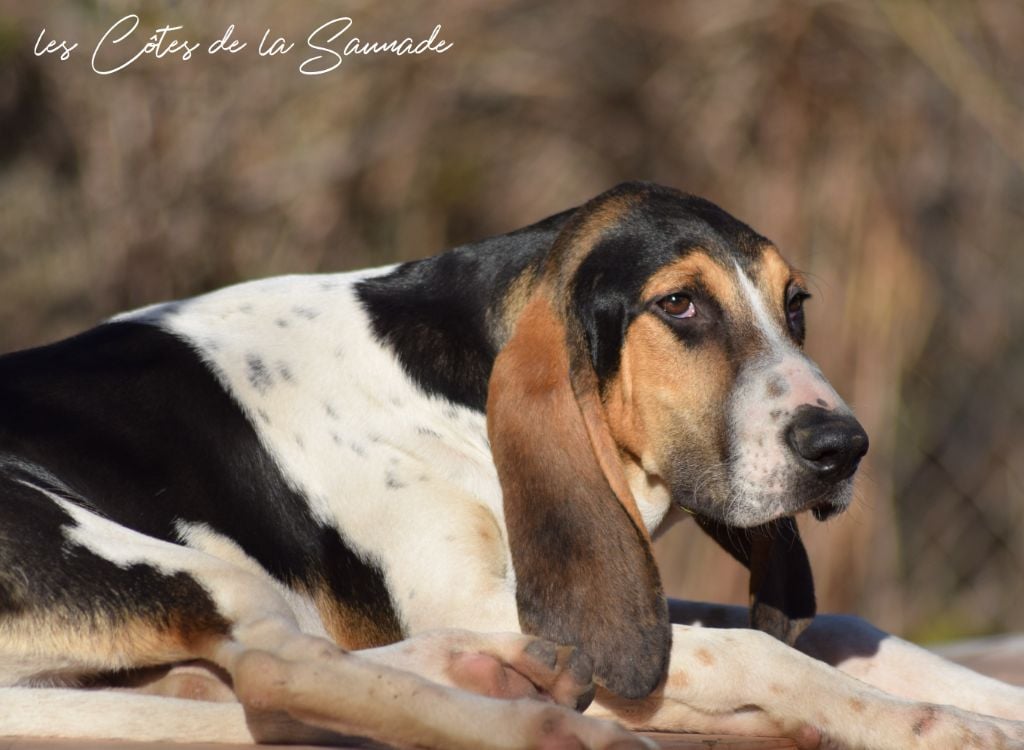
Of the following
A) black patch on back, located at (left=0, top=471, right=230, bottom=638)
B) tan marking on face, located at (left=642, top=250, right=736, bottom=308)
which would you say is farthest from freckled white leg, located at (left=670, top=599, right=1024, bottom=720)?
black patch on back, located at (left=0, top=471, right=230, bottom=638)

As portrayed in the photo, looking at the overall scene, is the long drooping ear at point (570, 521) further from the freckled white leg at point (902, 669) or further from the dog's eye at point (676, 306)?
the freckled white leg at point (902, 669)

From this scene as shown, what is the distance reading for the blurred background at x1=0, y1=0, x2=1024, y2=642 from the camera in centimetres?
817

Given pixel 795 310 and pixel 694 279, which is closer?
pixel 694 279

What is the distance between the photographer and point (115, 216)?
8.32 meters

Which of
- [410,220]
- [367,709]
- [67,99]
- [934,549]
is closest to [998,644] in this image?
[934,549]

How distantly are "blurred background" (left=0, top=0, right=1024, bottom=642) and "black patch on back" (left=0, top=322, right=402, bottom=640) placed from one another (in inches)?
180

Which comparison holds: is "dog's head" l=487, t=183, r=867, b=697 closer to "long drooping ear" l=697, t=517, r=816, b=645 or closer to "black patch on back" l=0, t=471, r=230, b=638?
"long drooping ear" l=697, t=517, r=816, b=645

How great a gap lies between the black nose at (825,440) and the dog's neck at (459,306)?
2.94ft

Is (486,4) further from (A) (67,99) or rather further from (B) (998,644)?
(B) (998,644)

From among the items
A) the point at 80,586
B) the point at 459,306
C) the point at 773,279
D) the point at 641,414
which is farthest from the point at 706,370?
the point at 80,586

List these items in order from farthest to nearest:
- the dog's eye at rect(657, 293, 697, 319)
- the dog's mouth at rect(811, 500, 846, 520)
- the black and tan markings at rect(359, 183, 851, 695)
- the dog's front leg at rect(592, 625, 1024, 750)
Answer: the dog's eye at rect(657, 293, 697, 319) → the dog's mouth at rect(811, 500, 846, 520) → the black and tan markings at rect(359, 183, 851, 695) → the dog's front leg at rect(592, 625, 1024, 750)

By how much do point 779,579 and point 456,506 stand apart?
3.16ft

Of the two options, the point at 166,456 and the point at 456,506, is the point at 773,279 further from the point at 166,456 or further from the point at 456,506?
the point at 166,456

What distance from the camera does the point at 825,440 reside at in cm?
345
